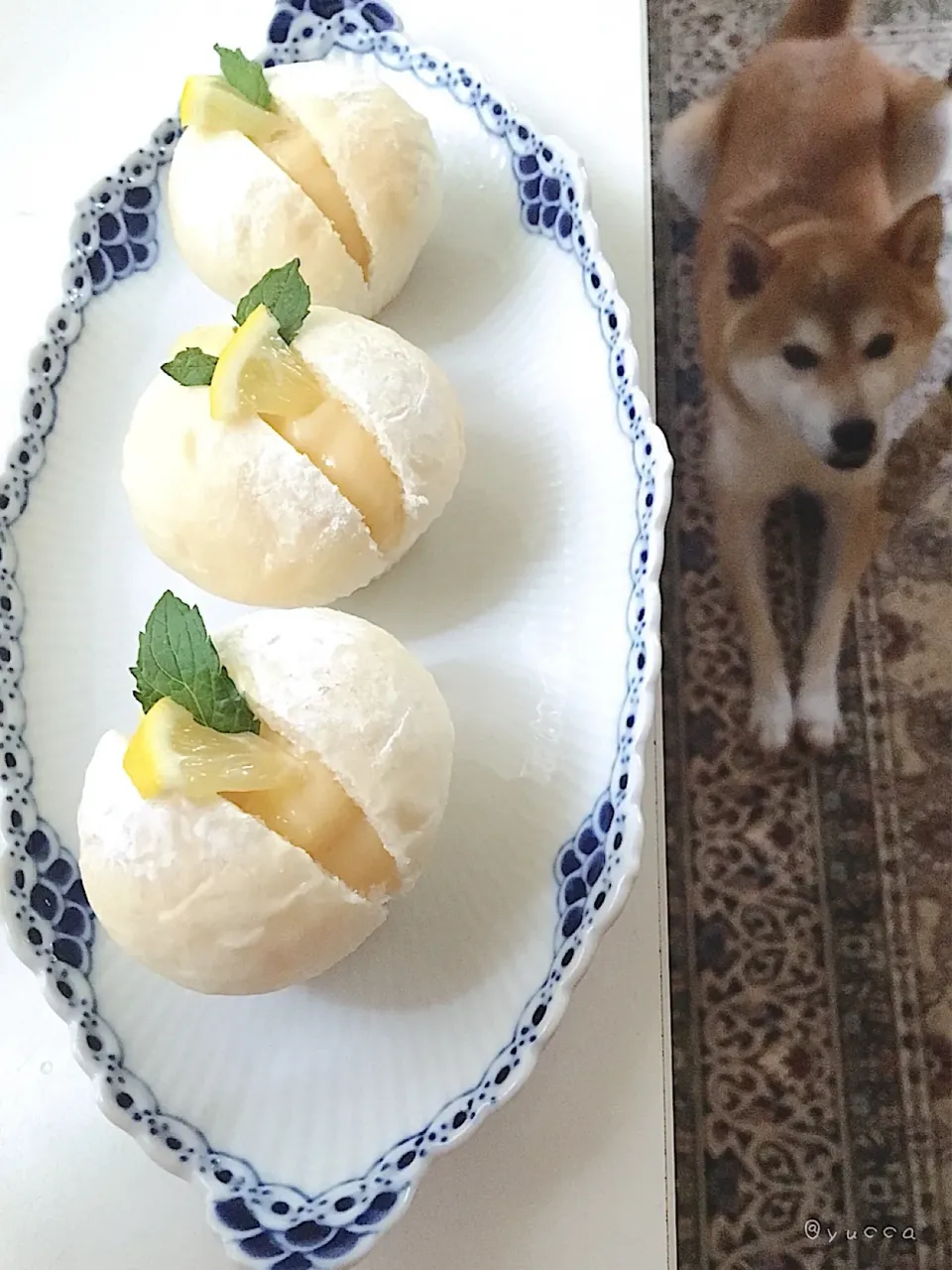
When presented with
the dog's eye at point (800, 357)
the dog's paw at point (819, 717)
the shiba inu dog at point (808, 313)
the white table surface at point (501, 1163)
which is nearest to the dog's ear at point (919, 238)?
the shiba inu dog at point (808, 313)

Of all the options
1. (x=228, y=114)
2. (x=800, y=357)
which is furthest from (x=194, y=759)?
(x=800, y=357)

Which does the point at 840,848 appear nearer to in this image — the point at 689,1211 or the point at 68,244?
the point at 689,1211

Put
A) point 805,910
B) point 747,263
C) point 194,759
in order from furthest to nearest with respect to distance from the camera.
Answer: point 747,263
point 805,910
point 194,759

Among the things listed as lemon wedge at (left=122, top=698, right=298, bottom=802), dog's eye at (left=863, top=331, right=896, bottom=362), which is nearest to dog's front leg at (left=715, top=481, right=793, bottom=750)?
dog's eye at (left=863, top=331, right=896, bottom=362)

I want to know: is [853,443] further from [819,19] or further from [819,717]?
[819,19]

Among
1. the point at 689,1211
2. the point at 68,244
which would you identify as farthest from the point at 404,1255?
the point at 68,244

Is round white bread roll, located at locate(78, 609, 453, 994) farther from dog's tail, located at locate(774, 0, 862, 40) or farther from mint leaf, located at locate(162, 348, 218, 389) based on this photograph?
dog's tail, located at locate(774, 0, 862, 40)
